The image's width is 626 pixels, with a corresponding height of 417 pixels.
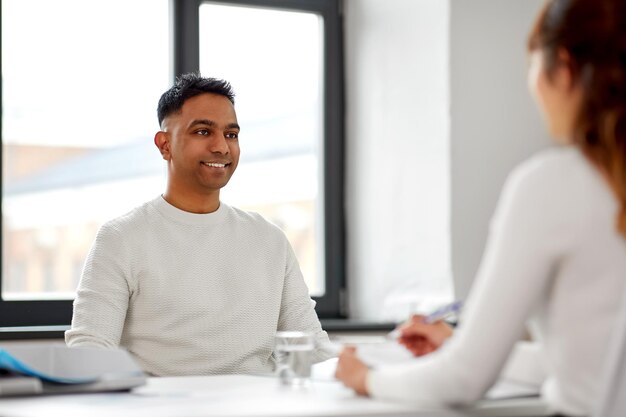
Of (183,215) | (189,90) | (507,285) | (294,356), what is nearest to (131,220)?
(183,215)

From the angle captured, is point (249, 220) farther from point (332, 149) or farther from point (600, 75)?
point (600, 75)

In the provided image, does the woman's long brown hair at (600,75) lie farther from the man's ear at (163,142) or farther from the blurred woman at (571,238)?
the man's ear at (163,142)

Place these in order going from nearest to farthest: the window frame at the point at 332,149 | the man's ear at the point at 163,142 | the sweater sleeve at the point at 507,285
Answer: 1. the sweater sleeve at the point at 507,285
2. the man's ear at the point at 163,142
3. the window frame at the point at 332,149

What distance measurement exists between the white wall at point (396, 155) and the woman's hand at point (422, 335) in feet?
6.61

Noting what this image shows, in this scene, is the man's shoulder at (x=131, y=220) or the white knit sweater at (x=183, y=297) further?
the man's shoulder at (x=131, y=220)

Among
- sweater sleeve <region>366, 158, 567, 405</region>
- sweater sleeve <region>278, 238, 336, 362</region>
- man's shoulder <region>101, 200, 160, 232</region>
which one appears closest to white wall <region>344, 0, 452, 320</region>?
sweater sleeve <region>278, 238, 336, 362</region>

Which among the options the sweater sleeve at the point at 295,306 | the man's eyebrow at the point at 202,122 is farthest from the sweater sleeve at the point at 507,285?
the man's eyebrow at the point at 202,122

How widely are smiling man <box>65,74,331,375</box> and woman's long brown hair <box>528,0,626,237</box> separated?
1298mm

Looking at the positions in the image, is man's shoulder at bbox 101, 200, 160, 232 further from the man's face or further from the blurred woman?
the blurred woman

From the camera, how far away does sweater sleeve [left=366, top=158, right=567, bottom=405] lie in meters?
1.40

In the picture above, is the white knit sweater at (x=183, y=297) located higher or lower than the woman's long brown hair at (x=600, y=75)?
lower

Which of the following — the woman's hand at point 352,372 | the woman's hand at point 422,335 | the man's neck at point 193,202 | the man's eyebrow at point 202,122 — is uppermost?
the man's eyebrow at point 202,122

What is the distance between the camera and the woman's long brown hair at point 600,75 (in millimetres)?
1406

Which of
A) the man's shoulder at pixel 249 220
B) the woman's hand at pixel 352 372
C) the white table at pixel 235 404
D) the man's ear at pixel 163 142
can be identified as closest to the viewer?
the white table at pixel 235 404
